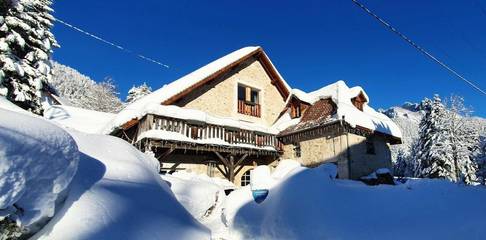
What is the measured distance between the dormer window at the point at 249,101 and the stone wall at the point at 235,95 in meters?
0.27

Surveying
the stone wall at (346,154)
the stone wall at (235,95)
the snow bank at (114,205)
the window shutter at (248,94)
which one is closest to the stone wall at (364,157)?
the stone wall at (346,154)

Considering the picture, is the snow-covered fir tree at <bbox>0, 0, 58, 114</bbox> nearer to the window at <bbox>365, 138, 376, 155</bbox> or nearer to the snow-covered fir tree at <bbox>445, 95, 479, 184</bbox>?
the window at <bbox>365, 138, 376, 155</bbox>

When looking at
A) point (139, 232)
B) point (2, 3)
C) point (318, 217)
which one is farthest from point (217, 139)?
point (2, 3)

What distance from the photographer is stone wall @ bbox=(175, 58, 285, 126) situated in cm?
1692

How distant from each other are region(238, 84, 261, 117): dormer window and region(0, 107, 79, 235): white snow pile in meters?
15.8

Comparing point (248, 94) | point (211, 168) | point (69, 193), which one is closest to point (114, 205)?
point (69, 193)

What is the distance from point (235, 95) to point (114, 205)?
51.8 ft

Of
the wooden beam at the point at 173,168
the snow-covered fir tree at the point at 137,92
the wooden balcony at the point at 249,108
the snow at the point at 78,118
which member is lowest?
the wooden beam at the point at 173,168

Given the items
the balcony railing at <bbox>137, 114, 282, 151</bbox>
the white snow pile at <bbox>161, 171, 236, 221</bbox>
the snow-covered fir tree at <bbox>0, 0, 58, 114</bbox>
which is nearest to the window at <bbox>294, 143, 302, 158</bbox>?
the balcony railing at <bbox>137, 114, 282, 151</bbox>

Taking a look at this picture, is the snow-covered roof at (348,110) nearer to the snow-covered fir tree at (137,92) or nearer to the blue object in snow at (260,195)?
the blue object in snow at (260,195)

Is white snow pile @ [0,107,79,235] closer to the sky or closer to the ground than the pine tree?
closer to the ground

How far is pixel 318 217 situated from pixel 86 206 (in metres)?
4.47

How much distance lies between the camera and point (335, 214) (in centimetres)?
596

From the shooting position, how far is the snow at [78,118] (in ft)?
56.4
